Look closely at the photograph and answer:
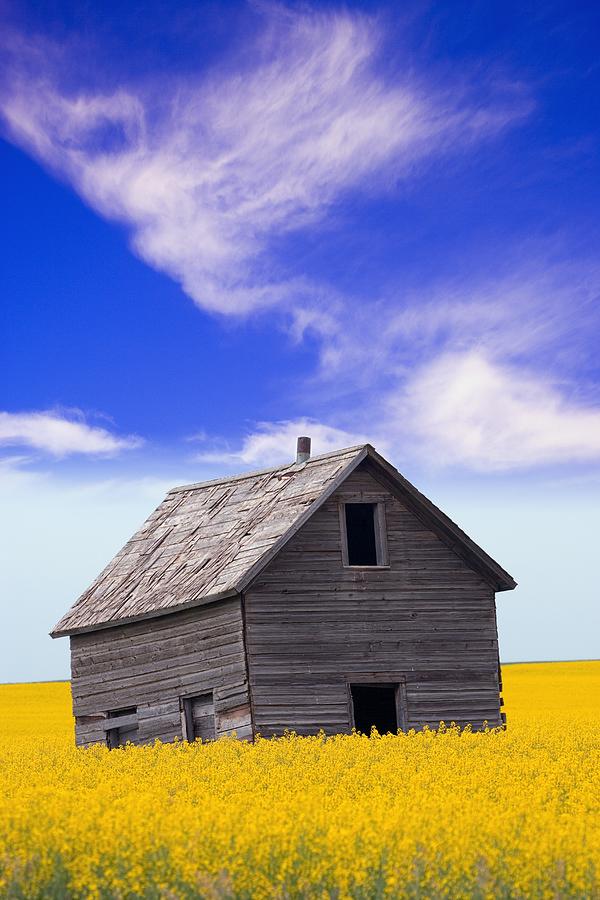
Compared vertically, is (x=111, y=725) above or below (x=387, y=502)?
below

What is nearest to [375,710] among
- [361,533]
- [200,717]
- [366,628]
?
[361,533]

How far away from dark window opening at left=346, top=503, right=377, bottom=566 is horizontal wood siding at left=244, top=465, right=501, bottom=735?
134cm

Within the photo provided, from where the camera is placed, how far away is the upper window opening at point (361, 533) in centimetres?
2559

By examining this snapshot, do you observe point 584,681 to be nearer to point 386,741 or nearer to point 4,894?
point 386,741

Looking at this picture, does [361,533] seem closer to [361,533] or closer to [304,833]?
[361,533]

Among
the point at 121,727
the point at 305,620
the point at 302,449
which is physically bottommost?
the point at 121,727

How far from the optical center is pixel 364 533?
26719mm

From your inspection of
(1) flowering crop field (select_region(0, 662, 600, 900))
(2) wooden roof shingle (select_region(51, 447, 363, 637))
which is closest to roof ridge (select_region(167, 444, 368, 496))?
(2) wooden roof shingle (select_region(51, 447, 363, 637))

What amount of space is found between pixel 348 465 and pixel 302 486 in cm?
130

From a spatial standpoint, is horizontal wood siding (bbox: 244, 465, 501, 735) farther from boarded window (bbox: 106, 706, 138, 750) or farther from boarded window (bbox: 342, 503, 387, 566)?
boarded window (bbox: 106, 706, 138, 750)

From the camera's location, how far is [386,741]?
20922 mm

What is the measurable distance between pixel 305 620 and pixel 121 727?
17.5 feet

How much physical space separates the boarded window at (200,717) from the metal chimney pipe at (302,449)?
5.52 meters

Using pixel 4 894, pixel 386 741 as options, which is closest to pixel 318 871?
pixel 4 894
